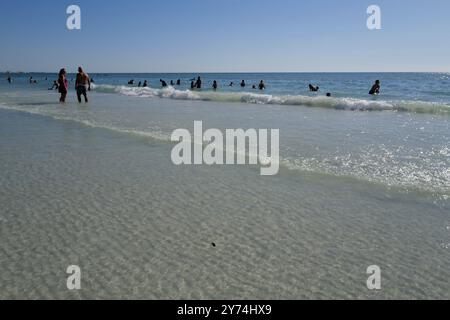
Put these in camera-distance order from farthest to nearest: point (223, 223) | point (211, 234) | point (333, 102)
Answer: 1. point (333, 102)
2. point (223, 223)
3. point (211, 234)

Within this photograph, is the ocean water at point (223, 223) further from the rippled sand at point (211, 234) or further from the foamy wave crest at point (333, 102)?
the foamy wave crest at point (333, 102)

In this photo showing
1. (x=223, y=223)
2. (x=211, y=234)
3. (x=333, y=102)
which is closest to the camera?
(x=211, y=234)

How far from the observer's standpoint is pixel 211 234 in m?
3.93

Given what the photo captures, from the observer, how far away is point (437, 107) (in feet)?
59.9

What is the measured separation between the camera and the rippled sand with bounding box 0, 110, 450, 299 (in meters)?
3.01

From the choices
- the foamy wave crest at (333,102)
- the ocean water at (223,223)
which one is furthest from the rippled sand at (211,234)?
the foamy wave crest at (333,102)

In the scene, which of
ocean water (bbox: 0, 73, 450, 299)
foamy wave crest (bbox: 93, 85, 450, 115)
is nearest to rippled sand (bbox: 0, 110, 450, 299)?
ocean water (bbox: 0, 73, 450, 299)

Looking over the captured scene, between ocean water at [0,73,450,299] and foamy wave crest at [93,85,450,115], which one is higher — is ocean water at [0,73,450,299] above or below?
below

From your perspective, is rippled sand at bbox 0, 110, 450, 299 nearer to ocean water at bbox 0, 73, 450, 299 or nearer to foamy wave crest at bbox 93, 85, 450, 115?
ocean water at bbox 0, 73, 450, 299

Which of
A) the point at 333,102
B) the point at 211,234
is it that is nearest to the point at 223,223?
the point at 211,234

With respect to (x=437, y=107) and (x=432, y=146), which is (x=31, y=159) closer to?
(x=432, y=146)

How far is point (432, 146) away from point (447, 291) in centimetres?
652

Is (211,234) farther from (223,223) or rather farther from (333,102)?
(333,102)
